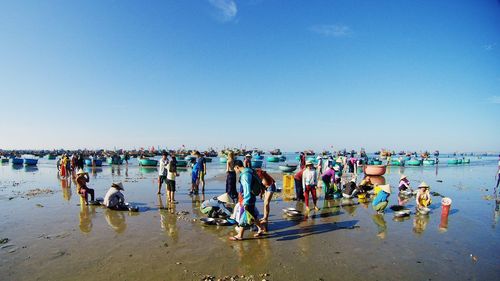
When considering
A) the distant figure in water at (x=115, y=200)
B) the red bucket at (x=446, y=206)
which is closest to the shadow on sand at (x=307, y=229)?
the red bucket at (x=446, y=206)

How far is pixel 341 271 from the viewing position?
5496 mm

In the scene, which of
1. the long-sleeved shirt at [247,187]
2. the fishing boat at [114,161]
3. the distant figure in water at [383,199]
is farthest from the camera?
the fishing boat at [114,161]

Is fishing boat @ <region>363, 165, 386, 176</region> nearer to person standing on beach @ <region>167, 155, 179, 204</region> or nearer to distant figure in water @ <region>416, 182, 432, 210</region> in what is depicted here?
distant figure in water @ <region>416, 182, 432, 210</region>

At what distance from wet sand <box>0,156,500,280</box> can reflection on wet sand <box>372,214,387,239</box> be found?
0.11 ft

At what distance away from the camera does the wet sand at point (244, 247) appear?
17.7 feet

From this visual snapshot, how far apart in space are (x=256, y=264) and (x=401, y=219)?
6454 mm

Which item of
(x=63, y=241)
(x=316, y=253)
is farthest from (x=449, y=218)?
(x=63, y=241)

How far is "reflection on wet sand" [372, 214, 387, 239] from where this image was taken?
789 cm

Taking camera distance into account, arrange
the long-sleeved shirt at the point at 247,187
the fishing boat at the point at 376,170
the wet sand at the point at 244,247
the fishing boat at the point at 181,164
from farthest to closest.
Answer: the fishing boat at the point at 181,164
the fishing boat at the point at 376,170
the long-sleeved shirt at the point at 247,187
the wet sand at the point at 244,247

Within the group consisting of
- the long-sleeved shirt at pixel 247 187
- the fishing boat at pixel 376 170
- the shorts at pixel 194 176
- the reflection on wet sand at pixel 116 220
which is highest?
the long-sleeved shirt at pixel 247 187

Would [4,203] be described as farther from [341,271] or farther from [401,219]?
[401,219]

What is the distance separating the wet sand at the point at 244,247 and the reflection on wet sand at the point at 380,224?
35 mm

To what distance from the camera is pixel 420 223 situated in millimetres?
9125

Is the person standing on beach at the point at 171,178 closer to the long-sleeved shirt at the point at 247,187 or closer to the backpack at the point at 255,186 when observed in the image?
the long-sleeved shirt at the point at 247,187
